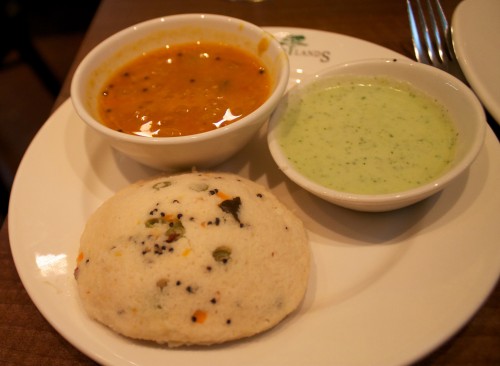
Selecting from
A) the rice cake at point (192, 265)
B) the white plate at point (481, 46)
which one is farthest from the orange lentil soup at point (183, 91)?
the white plate at point (481, 46)

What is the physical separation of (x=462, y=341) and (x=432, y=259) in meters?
0.30

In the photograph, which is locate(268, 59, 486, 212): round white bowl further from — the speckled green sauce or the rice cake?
the rice cake

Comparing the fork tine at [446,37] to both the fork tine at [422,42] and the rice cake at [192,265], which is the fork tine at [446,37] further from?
the rice cake at [192,265]

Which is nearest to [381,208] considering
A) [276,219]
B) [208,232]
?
[276,219]

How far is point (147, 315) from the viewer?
1511 mm

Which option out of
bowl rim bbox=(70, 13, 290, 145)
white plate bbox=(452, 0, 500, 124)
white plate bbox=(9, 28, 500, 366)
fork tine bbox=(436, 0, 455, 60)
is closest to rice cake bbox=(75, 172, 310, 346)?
white plate bbox=(9, 28, 500, 366)

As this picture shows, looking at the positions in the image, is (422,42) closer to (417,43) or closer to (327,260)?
(417,43)

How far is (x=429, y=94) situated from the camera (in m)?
2.16

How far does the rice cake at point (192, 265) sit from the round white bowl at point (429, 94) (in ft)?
0.67

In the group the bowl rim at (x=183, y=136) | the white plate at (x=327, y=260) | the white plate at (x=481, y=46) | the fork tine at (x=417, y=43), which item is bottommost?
the white plate at (x=327, y=260)

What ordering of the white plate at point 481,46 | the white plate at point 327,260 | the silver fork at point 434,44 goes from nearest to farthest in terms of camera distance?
the white plate at point 327,260, the white plate at point 481,46, the silver fork at point 434,44

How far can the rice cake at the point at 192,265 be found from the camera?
1509 mm

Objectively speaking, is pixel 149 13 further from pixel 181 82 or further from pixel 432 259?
pixel 432 259

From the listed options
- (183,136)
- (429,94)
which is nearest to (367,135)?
(429,94)
